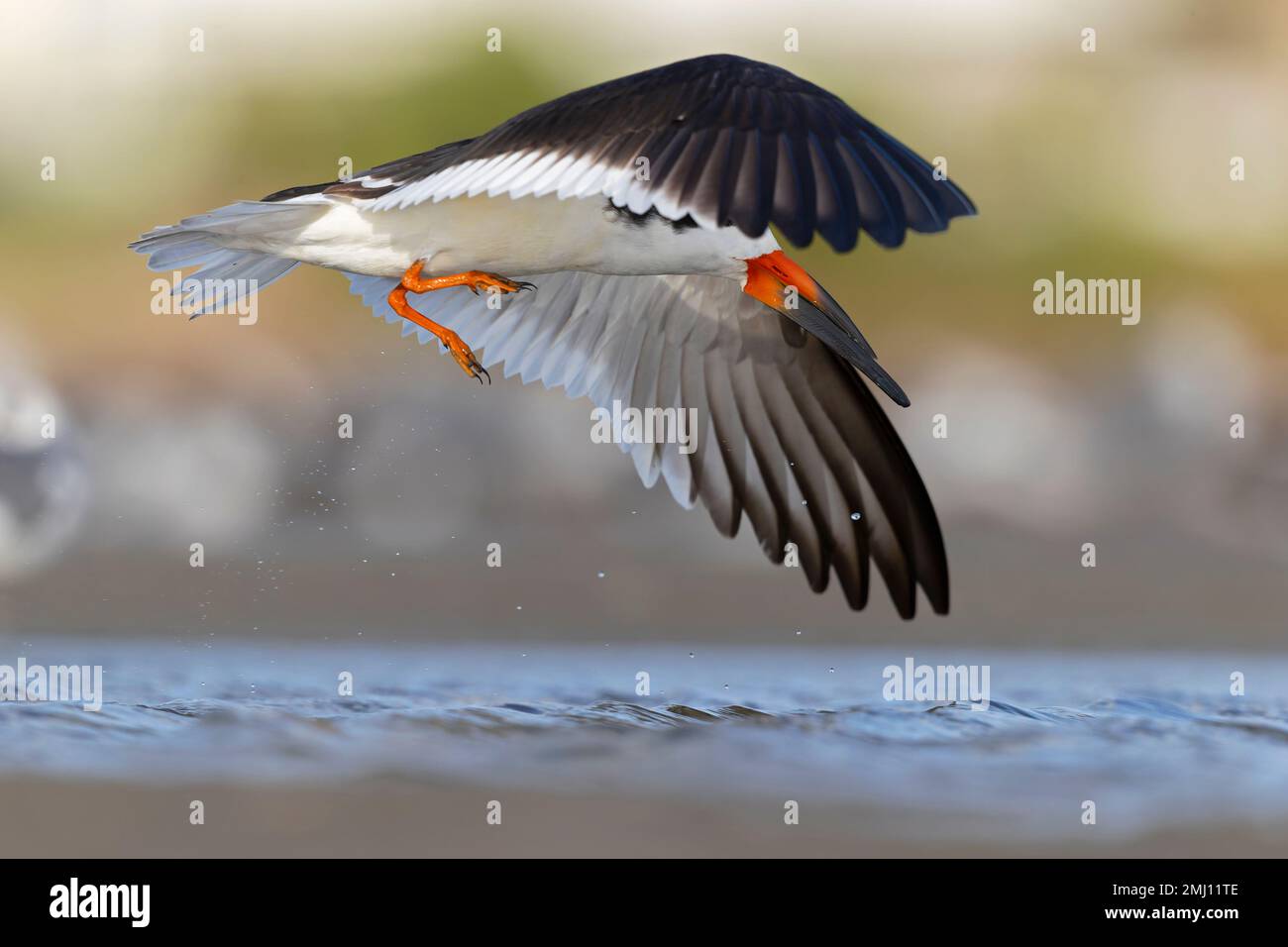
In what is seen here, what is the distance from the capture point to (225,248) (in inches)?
297

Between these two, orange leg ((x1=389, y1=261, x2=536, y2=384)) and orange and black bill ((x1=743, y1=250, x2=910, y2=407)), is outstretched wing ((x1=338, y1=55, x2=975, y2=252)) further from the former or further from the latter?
orange and black bill ((x1=743, y1=250, x2=910, y2=407))

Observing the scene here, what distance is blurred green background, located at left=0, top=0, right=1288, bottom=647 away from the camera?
1098 centimetres

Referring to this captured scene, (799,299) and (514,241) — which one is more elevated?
(514,241)

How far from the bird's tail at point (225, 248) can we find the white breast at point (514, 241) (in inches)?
3.1

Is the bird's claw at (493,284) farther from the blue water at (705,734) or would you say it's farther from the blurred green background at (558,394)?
the blurred green background at (558,394)

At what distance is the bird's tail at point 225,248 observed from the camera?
23.1ft

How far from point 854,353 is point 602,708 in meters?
1.97

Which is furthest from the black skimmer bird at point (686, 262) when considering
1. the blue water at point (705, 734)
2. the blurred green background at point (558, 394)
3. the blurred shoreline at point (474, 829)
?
the blurred green background at point (558, 394)

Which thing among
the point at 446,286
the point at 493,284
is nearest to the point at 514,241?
the point at 493,284

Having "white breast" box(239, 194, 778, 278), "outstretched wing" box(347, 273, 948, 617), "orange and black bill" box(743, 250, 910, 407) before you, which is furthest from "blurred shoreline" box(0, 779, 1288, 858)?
"white breast" box(239, 194, 778, 278)

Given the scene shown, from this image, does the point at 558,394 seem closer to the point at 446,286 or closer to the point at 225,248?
the point at 225,248

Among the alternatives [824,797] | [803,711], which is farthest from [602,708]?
[824,797]

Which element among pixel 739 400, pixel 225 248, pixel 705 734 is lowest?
pixel 705 734

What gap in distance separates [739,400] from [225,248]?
91.3 inches
